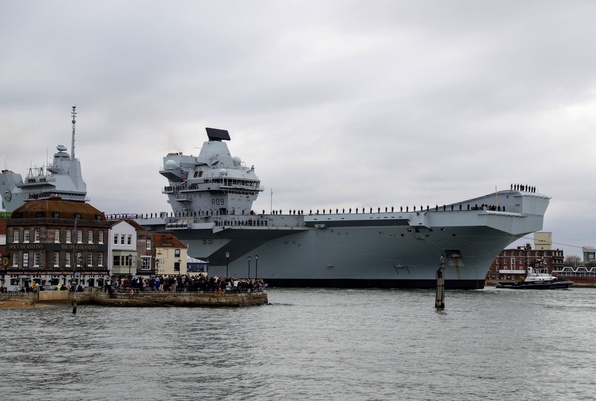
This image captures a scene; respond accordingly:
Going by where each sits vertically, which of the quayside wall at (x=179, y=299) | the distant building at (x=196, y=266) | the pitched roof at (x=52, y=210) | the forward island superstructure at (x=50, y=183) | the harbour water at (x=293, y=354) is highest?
the forward island superstructure at (x=50, y=183)

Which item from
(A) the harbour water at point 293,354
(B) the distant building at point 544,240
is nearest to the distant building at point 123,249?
(A) the harbour water at point 293,354

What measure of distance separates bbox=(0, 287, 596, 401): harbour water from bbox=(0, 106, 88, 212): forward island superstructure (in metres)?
45.8

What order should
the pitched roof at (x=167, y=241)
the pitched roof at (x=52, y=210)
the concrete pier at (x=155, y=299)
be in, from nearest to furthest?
the concrete pier at (x=155, y=299), the pitched roof at (x=52, y=210), the pitched roof at (x=167, y=241)

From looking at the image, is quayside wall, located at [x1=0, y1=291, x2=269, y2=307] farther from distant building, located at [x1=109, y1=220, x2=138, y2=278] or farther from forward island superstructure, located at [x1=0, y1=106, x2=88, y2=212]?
forward island superstructure, located at [x1=0, y1=106, x2=88, y2=212]

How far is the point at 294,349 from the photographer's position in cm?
3328

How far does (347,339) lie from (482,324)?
31.9ft

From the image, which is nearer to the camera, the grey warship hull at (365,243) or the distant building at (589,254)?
the grey warship hull at (365,243)

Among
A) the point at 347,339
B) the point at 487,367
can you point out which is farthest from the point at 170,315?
the point at 487,367

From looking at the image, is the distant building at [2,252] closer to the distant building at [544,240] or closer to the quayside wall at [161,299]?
the quayside wall at [161,299]

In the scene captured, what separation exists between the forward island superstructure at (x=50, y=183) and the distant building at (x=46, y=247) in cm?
3411

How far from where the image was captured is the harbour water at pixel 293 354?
82.2ft

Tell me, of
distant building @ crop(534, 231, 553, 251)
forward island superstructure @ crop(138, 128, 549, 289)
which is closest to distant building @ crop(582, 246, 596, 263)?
distant building @ crop(534, 231, 553, 251)

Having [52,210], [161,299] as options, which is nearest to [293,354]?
[161,299]

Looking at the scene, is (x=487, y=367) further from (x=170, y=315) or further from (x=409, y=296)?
(x=409, y=296)
